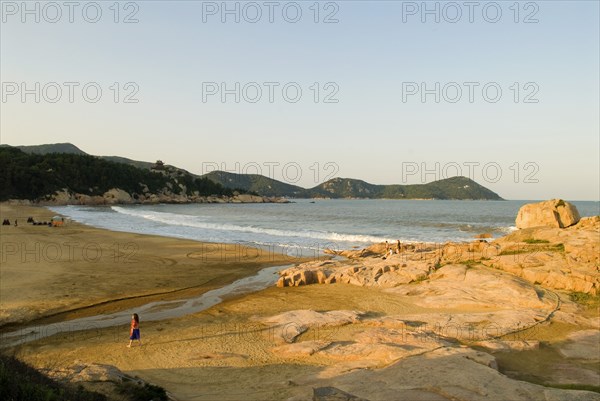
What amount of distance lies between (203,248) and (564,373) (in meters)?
26.7

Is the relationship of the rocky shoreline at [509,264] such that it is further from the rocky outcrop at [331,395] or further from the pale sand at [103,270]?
the rocky outcrop at [331,395]

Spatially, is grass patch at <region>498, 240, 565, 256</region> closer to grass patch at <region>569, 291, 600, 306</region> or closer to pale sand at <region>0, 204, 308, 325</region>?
grass patch at <region>569, 291, 600, 306</region>

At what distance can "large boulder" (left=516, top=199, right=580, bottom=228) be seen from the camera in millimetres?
31406

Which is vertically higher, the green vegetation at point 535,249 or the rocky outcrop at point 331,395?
the green vegetation at point 535,249

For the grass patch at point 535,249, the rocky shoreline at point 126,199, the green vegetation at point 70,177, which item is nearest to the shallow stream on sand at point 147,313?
the grass patch at point 535,249

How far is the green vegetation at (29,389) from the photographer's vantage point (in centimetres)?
475

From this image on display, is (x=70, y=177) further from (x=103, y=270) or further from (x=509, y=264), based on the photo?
(x=509, y=264)

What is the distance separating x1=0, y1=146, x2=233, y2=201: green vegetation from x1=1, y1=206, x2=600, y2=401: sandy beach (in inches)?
4137

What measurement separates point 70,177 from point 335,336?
13852cm

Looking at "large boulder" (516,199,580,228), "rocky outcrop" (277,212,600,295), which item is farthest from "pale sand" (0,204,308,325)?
"large boulder" (516,199,580,228)

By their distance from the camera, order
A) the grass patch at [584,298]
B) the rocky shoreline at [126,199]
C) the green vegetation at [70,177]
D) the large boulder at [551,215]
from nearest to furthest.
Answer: the grass patch at [584,298], the large boulder at [551,215], the green vegetation at [70,177], the rocky shoreline at [126,199]

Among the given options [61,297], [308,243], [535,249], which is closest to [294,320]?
[61,297]

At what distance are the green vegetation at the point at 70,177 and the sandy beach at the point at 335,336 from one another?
345 ft

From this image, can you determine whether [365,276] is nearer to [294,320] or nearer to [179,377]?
[294,320]
